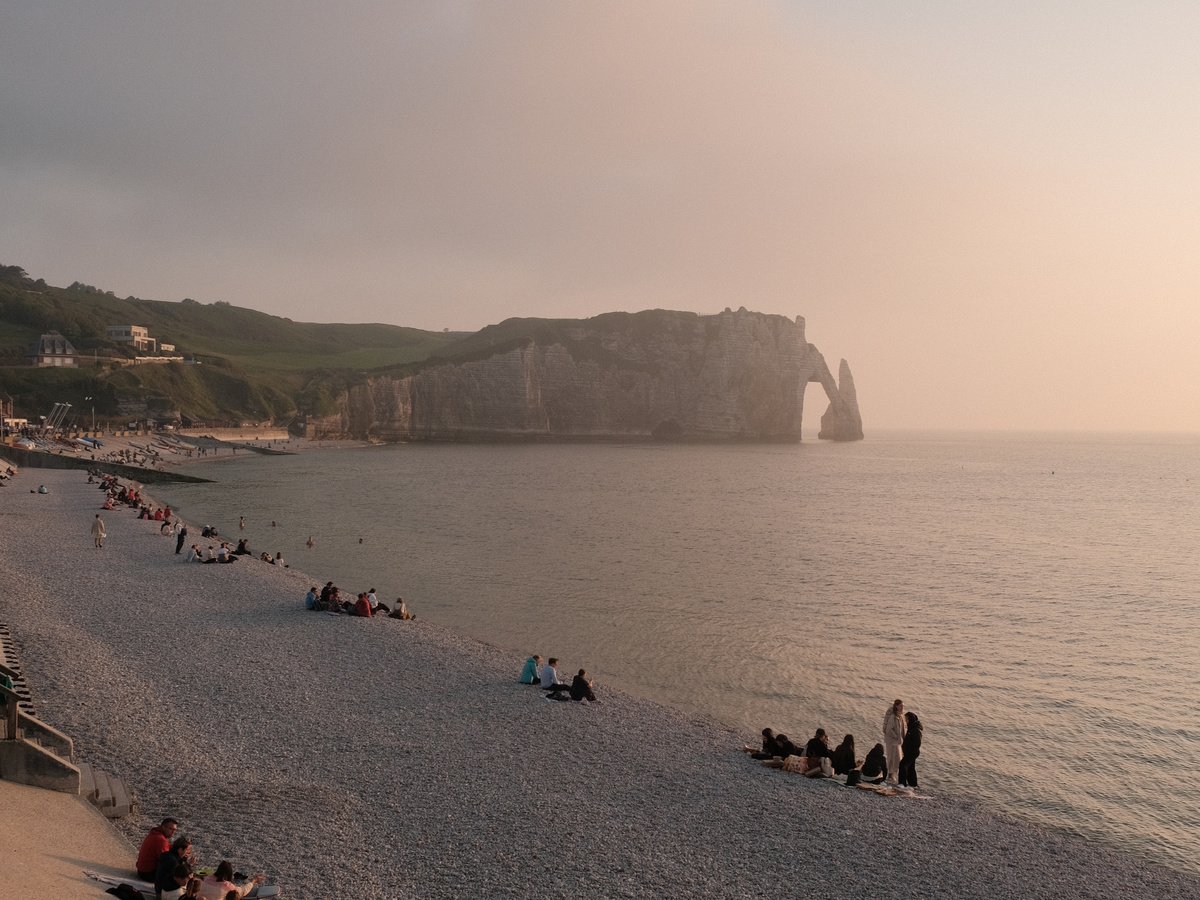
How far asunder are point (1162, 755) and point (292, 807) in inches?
701

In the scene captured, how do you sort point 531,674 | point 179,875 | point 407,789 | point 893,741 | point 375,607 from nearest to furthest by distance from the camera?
point 179,875, point 407,789, point 893,741, point 531,674, point 375,607

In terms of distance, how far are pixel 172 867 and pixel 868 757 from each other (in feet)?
38.3

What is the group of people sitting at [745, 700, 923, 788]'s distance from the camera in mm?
14977

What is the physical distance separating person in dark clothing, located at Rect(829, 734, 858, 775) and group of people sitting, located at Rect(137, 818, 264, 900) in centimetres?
1037

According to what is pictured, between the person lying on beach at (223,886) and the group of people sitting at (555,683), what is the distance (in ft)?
32.6

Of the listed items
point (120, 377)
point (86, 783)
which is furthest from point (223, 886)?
point (120, 377)

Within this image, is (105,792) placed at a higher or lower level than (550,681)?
higher

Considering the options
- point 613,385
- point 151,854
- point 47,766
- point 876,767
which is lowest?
point 876,767

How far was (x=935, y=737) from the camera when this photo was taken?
18.5 m

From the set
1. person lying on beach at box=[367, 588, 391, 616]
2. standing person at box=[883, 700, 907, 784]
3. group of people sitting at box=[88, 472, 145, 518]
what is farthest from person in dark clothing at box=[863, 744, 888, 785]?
group of people sitting at box=[88, 472, 145, 518]

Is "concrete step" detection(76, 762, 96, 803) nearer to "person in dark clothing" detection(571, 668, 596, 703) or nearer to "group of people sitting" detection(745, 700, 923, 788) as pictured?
"person in dark clothing" detection(571, 668, 596, 703)

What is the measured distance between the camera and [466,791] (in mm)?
13234

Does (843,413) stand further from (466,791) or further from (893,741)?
(466,791)

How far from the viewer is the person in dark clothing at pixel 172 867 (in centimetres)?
877
